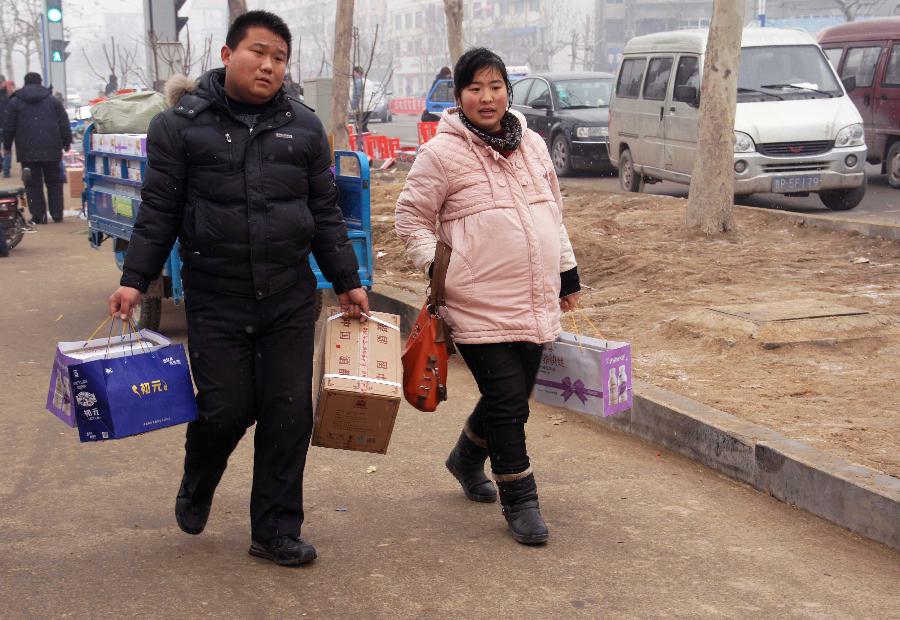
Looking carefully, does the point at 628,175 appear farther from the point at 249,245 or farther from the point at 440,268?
the point at 249,245

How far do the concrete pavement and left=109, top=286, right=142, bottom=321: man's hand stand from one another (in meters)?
0.89

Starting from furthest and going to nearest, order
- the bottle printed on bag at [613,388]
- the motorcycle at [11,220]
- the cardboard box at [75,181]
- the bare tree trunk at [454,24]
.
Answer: the cardboard box at [75,181] < the bare tree trunk at [454,24] < the motorcycle at [11,220] < the bottle printed on bag at [613,388]

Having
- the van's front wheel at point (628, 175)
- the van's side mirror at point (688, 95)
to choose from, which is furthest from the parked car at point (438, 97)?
the van's side mirror at point (688, 95)

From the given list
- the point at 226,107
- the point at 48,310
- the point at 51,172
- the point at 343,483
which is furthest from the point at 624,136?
the point at 226,107

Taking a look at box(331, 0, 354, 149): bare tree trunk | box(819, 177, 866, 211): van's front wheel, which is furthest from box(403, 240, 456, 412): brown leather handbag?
box(331, 0, 354, 149): bare tree trunk

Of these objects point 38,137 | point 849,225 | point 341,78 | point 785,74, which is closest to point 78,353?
point 849,225

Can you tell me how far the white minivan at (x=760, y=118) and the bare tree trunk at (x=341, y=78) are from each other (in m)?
5.30

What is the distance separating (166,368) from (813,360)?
12.8 ft

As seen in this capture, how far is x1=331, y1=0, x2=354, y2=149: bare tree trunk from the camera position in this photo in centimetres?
2000

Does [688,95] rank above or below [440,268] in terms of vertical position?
above

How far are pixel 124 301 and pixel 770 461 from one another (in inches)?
103

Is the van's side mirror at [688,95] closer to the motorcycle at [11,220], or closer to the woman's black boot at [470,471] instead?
the motorcycle at [11,220]

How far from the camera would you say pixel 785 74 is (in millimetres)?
14578

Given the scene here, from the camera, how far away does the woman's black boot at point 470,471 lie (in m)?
4.90
